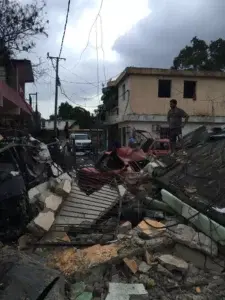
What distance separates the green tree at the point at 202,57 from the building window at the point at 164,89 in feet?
41.2

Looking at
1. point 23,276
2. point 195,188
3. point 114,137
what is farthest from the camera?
point 114,137

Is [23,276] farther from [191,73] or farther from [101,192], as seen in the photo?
[191,73]

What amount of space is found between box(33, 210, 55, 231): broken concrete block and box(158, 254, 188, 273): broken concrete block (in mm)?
1508

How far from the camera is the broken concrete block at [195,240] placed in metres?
4.21

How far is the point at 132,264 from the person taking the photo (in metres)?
4.04

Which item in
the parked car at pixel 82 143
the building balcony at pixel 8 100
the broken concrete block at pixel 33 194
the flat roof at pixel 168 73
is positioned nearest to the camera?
the broken concrete block at pixel 33 194

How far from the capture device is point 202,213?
462cm

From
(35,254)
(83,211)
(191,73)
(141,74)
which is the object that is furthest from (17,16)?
(35,254)

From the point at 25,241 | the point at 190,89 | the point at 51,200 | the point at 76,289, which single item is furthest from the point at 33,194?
the point at 190,89

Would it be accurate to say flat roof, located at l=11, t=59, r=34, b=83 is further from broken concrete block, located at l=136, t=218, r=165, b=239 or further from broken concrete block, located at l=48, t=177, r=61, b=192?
broken concrete block, located at l=136, t=218, r=165, b=239

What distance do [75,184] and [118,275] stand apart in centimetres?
287

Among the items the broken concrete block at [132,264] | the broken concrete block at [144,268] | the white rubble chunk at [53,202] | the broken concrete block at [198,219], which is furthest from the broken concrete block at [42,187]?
the broken concrete block at [144,268]

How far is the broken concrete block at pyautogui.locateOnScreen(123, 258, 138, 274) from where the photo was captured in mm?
3985

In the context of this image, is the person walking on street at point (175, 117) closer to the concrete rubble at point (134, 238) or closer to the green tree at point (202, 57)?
the concrete rubble at point (134, 238)
